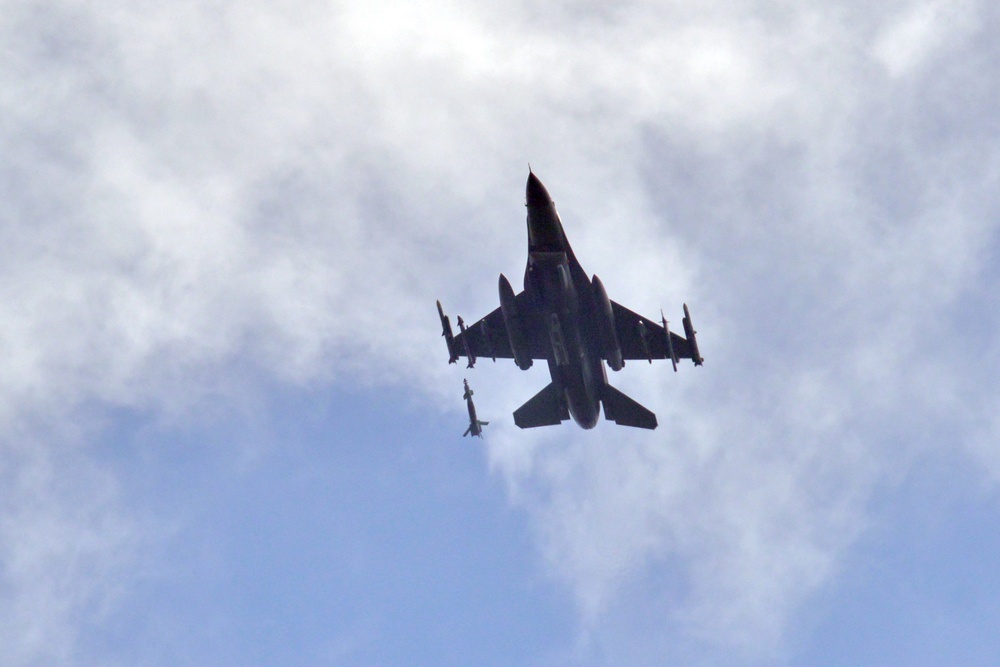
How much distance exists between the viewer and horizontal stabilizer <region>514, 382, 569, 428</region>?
66.4 metres

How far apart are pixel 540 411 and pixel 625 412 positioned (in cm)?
526

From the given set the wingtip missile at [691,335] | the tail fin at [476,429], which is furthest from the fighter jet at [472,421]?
the wingtip missile at [691,335]

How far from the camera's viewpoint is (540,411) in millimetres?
67000

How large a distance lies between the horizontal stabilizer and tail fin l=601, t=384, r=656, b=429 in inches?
119

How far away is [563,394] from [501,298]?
699 centimetres

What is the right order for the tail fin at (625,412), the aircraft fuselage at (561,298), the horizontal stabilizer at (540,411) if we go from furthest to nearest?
1. the tail fin at (625,412)
2. the horizontal stabilizer at (540,411)
3. the aircraft fuselage at (561,298)

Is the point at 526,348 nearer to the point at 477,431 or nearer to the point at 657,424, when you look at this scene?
the point at 477,431

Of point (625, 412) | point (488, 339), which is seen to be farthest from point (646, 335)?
point (488, 339)

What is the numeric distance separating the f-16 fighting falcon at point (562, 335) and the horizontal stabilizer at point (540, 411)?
0.20ft

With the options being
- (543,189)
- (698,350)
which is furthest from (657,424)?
(543,189)

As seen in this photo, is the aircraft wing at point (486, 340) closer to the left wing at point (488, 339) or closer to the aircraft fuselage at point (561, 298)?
the left wing at point (488, 339)

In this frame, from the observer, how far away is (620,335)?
216ft

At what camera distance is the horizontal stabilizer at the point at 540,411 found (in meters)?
66.4

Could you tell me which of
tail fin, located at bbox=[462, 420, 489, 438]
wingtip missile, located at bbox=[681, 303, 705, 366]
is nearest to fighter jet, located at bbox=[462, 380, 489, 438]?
tail fin, located at bbox=[462, 420, 489, 438]
